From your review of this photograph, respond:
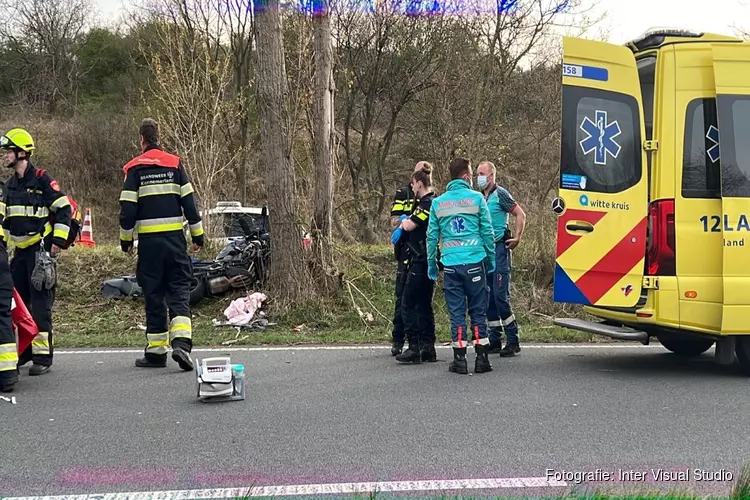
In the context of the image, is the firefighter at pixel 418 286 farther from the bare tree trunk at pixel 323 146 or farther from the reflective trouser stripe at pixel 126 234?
the bare tree trunk at pixel 323 146

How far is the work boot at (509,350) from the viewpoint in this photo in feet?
23.9

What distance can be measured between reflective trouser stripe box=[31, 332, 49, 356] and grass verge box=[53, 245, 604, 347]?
5.57 feet

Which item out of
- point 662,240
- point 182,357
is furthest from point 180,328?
point 662,240

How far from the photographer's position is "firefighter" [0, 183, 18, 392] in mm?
5500

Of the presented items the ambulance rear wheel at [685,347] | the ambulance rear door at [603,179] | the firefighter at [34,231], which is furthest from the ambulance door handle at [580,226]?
the firefighter at [34,231]

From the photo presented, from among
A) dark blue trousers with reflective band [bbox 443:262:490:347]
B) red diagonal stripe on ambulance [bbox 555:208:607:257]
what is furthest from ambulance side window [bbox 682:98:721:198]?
dark blue trousers with reflective band [bbox 443:262:490:347]

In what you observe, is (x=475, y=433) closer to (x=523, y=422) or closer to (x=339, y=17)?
(x=523, y=422)

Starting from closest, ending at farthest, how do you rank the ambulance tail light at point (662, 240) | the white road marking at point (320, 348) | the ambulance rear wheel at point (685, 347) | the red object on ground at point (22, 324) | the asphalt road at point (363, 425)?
the asphalt road at point (363, 425) → the red object on ground at point (22, 324) → the ambulance tail light at point (662, 240) → the ambulance rear wheel at point (685, 347) → the white road marking at point (320, 348)

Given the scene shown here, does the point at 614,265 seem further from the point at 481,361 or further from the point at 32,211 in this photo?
the point at 32,211

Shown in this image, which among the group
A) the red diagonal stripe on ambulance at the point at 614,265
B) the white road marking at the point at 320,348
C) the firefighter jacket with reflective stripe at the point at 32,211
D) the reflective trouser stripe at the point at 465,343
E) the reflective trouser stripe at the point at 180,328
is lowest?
the white road marking at the point at 320,348

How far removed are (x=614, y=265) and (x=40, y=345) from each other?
16.6ft

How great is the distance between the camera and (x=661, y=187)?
237 inches

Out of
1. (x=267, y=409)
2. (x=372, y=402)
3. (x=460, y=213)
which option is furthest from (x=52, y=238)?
(x=460, y=213)

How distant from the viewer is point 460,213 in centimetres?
638
